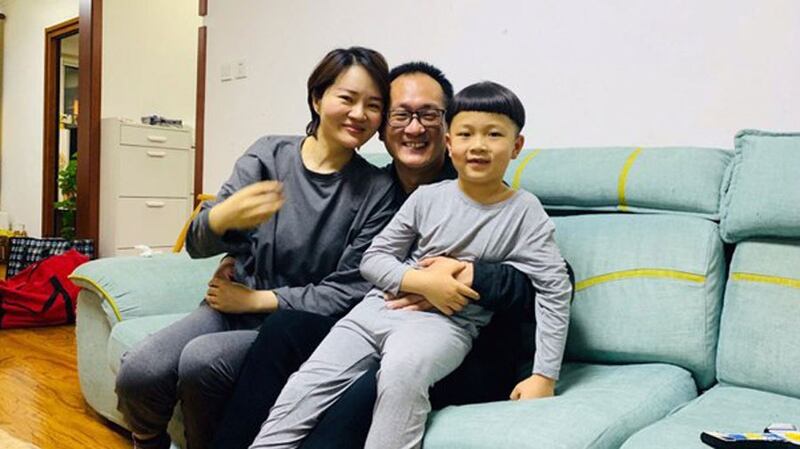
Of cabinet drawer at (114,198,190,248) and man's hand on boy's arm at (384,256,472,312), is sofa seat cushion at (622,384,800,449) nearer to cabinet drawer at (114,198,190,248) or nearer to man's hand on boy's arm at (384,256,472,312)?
man's hand on boy's arm at (384,256,472,312)

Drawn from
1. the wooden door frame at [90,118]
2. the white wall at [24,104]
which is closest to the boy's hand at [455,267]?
the wooden door frame at [90,118]

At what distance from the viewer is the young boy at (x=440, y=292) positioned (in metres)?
1.03

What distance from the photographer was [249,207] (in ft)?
3.95

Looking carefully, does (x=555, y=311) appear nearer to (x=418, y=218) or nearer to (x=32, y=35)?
(x=418, y=218)

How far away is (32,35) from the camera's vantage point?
5402 millimetres

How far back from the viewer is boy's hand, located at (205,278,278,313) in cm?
134

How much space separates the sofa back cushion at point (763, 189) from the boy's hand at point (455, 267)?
54 cm

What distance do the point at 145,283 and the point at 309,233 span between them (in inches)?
24.2

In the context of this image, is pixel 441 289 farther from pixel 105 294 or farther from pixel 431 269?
pixel 105 294

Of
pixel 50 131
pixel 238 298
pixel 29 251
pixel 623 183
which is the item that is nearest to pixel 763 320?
pixel 623 183

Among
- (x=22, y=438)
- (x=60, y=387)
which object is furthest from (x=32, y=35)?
(x=22, y=438)

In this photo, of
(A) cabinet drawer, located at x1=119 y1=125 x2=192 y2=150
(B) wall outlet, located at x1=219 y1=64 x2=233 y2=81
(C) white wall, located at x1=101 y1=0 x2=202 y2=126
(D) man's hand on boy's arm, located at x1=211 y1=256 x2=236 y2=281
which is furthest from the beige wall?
(D) man's hand on boy's arm, located at x1=211 y1=256 x2=236 y2=281

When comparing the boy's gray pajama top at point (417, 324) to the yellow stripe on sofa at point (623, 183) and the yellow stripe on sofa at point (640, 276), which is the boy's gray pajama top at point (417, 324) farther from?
the yellow stripe on sofa at point (623, 183)

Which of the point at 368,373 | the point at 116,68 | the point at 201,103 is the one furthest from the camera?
the point at 116,68
